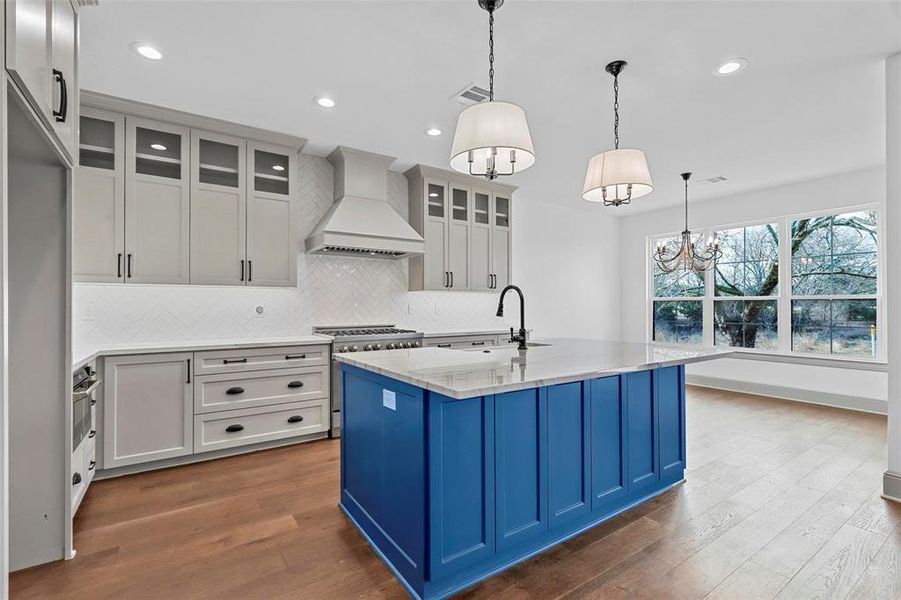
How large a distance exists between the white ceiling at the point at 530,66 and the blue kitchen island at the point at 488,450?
5.85 feet

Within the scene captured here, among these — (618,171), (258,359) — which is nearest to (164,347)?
(258,359)

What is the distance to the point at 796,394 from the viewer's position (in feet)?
17.6

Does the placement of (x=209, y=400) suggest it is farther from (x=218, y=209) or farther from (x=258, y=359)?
(x=218, y=209)

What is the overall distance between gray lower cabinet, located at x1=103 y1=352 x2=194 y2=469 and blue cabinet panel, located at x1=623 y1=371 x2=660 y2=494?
3074 millimetres

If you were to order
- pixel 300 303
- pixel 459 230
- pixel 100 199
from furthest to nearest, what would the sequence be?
pixel 459 230 → pixel 300 303 → pixel 100 199

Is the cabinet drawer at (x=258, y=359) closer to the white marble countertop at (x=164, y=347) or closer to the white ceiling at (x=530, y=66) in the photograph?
the white marble countertop at (x=164, y=347)

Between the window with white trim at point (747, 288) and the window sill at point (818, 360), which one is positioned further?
the window with white trim at point (747, 288)

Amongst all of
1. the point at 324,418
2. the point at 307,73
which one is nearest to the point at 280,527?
the point at 324,418

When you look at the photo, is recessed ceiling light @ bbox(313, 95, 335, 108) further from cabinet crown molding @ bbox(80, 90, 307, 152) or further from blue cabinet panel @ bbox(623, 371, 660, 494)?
blue cabinet panel @ bbox(623, 371, 660, 494)

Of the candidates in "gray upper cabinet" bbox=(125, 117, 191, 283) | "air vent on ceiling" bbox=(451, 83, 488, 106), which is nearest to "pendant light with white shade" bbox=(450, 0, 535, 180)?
"air vent on ceiling" bbox=(451, 83, 488, 106)

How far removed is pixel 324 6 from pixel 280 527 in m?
2.74

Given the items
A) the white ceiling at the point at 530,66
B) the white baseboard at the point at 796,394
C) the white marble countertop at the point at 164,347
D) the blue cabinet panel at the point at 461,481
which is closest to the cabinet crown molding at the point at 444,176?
the white ceiling at the point at 530,66

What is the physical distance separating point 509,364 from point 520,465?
0.47 metres

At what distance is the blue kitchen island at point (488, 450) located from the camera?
1784 millimetres
